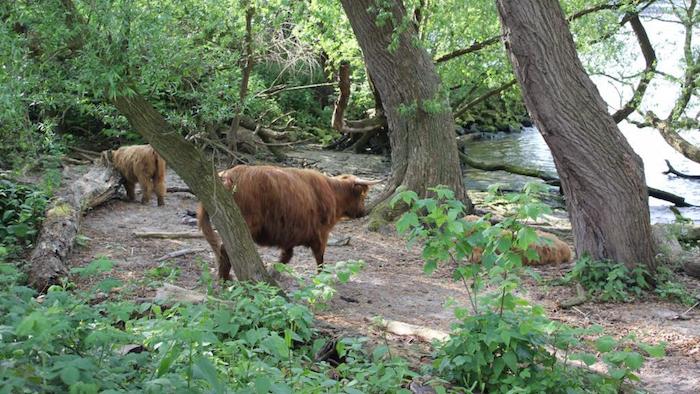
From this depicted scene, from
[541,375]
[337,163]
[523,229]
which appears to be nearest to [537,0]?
[523,229]

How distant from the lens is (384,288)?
7.75 m

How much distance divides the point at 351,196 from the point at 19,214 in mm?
3776

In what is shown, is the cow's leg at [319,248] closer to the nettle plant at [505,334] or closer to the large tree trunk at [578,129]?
the large tree trunk at [578,129]

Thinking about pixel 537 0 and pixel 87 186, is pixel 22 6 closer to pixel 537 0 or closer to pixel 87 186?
pixel 537 0

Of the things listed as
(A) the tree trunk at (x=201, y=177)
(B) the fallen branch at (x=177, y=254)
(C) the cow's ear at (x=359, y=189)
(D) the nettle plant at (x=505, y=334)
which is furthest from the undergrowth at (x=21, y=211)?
(D) the nettle plant at (x=505, y=334)

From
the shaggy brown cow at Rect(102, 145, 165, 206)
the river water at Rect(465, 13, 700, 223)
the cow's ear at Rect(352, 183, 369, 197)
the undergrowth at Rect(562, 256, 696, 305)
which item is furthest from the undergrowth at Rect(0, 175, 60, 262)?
the river water at Rect(465, 13, 700, 223)

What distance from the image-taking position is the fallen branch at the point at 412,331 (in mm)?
5871

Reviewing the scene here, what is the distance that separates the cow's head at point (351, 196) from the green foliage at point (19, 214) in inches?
135

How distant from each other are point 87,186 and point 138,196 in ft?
5.38

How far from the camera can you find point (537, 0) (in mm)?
7355

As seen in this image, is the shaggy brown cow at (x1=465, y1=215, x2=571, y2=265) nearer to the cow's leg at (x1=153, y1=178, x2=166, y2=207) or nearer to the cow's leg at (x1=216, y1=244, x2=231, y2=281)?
the cow's leg at (x1=216, y1=244, x2=231, y2=281)

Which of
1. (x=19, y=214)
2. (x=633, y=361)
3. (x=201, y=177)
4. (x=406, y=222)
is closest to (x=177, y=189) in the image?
(x=19, y=214)

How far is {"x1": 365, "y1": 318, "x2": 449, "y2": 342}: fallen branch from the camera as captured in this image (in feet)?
19.3

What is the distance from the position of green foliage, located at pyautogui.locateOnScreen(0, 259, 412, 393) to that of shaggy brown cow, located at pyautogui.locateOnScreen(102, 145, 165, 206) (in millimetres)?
6665
